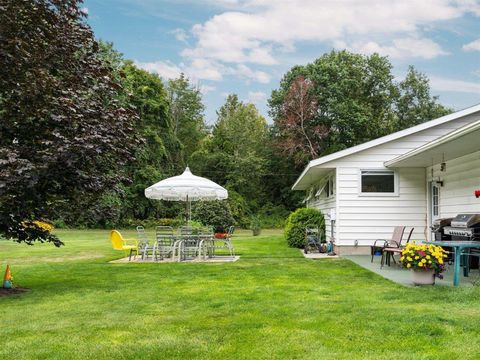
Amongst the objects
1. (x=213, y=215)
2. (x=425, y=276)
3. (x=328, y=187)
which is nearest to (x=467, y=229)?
(x=425, y=276)

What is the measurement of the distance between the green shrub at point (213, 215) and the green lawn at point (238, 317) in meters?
14.5

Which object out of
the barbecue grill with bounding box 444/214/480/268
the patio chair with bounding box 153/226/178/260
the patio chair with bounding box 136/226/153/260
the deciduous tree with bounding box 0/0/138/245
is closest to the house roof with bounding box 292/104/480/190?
the barbecue grill with bounding box 444/214/480/268

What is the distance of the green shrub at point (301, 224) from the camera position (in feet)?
51.4

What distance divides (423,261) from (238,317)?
10.7ft

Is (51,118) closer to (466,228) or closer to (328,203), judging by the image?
(466,228)

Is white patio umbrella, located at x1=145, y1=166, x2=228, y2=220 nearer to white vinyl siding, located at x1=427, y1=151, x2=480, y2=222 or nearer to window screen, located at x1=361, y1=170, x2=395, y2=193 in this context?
window screen, located at x1=361, y1=170, x2=395, y2=193

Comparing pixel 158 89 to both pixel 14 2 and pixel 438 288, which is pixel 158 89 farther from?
pixel 438 288

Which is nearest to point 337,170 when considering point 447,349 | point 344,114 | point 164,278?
point 164,278

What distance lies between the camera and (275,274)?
29.9ft

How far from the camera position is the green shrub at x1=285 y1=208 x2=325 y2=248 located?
1566 centimetres

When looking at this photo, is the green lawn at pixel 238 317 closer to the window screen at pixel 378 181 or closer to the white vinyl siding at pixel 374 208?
the white vinyl siding at pixel 374 208

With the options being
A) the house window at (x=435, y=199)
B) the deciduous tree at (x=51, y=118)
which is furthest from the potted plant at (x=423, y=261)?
the house window at (x=435, y=199)


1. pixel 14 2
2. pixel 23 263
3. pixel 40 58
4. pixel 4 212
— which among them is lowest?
pixel 23 263

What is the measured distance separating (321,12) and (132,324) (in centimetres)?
1563
